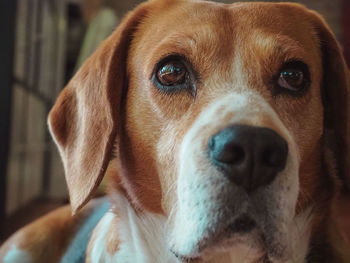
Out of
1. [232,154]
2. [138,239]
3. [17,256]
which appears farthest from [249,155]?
[17,256]

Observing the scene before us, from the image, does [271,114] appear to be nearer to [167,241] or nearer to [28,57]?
[167,241]

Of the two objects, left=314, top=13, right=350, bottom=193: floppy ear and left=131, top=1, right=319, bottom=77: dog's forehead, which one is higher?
left=131, top=1, right=319, bottom=77: dog's forehead

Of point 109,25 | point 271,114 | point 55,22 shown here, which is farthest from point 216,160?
point 55,22

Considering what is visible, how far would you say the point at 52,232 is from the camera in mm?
2020

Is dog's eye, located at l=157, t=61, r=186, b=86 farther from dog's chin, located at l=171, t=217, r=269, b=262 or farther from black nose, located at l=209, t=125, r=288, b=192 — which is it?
dog's chin, located at l=171, t=217, r=269, b=262

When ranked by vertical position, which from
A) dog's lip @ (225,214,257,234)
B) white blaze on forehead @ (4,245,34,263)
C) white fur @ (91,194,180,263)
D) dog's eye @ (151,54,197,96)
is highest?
dog's eye @ (151,54,197,96)

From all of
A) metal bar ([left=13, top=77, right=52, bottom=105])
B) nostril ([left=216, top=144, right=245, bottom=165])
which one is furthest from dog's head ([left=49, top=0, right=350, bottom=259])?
metal bar ([left=13, top=77, right=52, bottom=105])

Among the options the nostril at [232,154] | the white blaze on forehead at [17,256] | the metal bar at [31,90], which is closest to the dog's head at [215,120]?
the nostril at [232,154]

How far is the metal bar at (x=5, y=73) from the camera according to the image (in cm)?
279

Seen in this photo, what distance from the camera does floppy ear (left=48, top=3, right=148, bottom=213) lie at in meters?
1.43

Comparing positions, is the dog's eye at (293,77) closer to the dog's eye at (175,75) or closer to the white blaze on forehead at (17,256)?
the dog's eye at (175,75)

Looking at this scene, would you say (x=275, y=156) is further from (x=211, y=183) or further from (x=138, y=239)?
(x=138, y=239)

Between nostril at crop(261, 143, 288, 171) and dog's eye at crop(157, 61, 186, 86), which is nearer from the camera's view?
nostril at crop(261, 143, 288, 171)

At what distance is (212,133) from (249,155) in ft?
0.38
